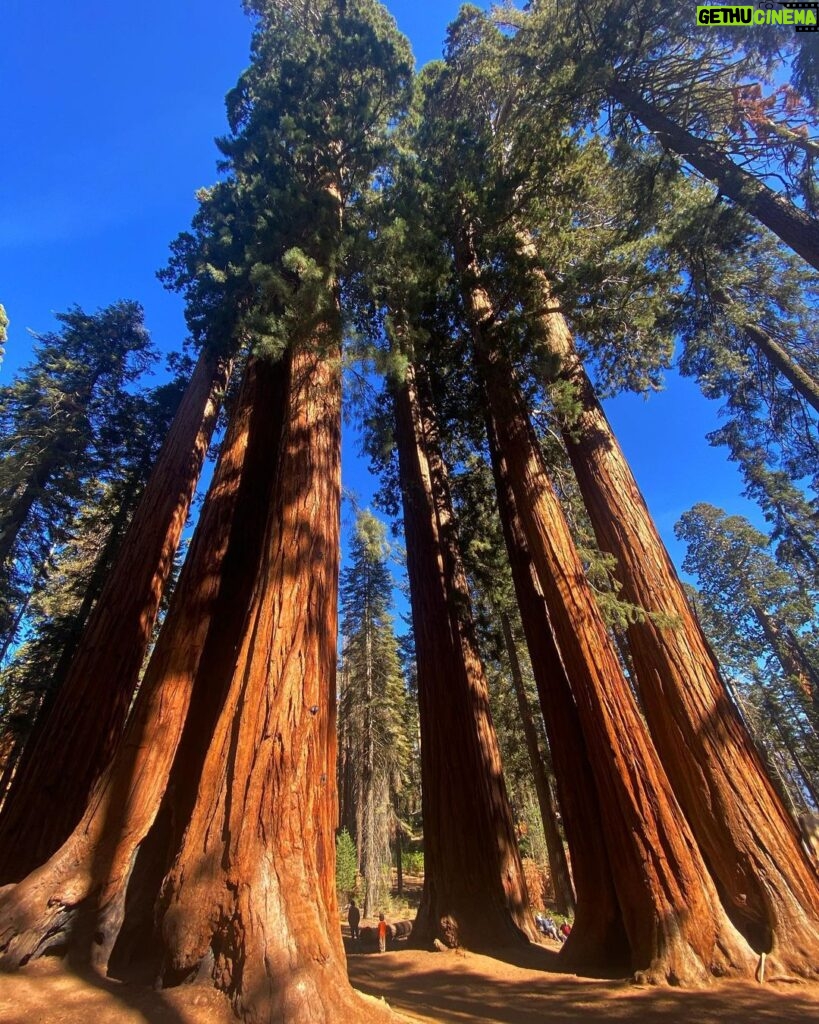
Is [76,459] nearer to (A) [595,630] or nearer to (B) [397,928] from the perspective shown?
(A) [595,630]

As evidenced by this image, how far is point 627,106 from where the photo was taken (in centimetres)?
804

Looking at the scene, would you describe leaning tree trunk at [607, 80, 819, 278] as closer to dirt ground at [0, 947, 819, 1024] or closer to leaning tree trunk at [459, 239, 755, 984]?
leaning tree trunk at [459, 239, 755, 984]

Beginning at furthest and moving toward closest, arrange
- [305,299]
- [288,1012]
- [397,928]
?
[397,928], [305,299], [288,1012]

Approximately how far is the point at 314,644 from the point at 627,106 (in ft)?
32.1

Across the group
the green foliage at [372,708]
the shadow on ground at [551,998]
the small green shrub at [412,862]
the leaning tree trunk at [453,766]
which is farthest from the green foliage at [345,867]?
the shadow on ground at [551,998]

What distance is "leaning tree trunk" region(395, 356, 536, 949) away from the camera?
5445 millimetres

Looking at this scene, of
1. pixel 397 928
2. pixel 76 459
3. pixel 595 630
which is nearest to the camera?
pixel 595 630

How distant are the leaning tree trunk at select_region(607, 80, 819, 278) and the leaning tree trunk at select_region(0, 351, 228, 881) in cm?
803

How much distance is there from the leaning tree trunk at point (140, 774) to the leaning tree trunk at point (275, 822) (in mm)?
919

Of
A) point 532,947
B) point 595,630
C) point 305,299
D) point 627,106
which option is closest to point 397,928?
point 532,947

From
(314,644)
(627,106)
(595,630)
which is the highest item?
(627,106)

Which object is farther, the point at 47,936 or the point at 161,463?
the point at 161,463

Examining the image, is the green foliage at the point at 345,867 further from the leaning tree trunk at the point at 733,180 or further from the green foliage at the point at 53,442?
the leaning tree trunk at the point at 733,180

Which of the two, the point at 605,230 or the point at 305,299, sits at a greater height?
the point at 605,230
